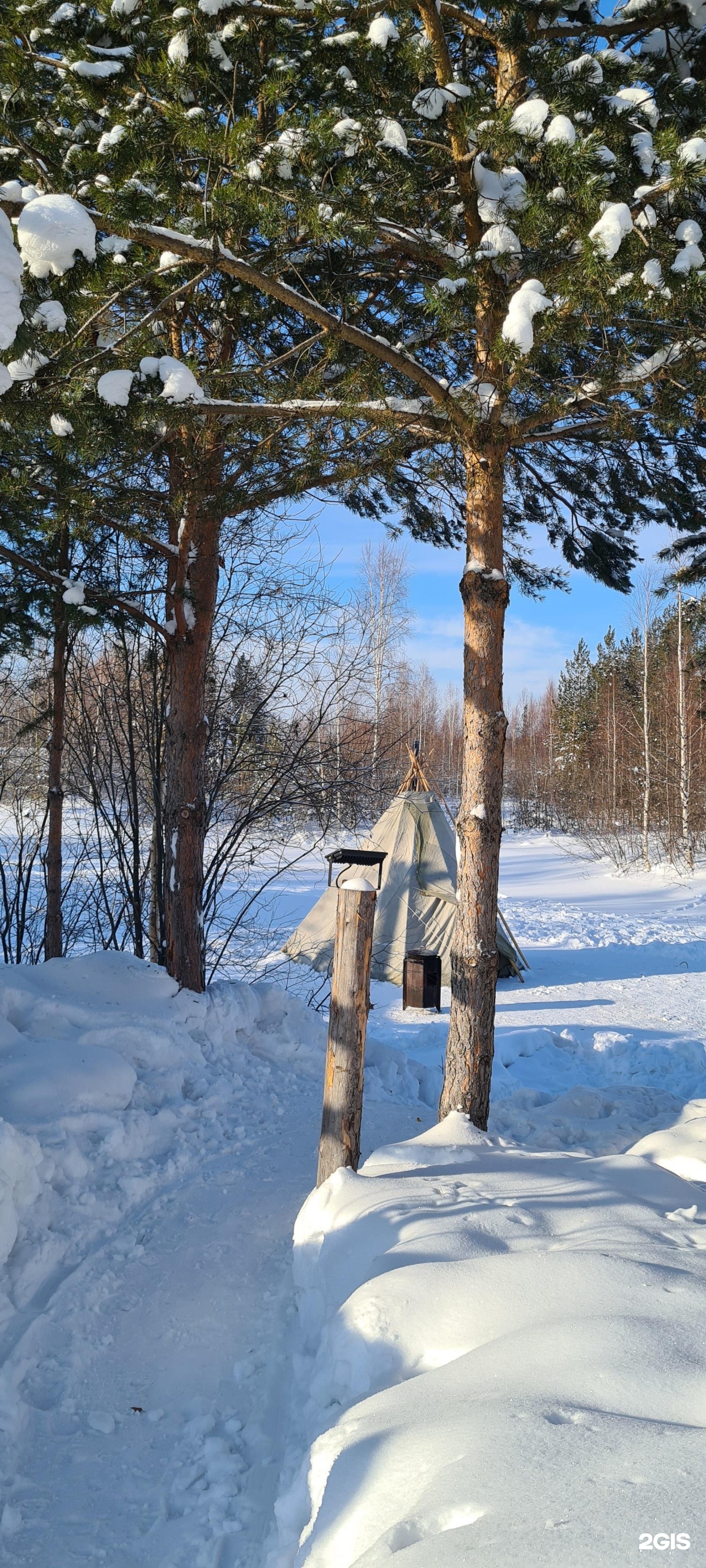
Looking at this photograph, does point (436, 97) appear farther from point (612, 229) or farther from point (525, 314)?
point (612, 229)

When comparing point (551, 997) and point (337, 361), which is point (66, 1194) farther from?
point (551, 997)

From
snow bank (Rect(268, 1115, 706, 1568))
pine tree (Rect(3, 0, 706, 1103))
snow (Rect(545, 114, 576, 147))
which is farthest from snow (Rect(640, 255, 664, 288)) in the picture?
snow bank (Rect(268, 1115, 706, 1568))

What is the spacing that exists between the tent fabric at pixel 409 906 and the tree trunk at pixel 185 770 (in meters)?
3.32

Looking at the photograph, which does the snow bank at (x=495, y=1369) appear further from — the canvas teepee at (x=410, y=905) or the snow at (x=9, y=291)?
the canvas teepee at (x=410, y=905)

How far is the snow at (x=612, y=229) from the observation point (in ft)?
Result: 8.97

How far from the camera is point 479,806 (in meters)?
4.37

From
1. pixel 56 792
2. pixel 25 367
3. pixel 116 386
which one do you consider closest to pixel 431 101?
pixel 116 386

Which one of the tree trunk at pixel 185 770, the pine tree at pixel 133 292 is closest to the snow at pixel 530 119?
the pine tree at pixel 133 292

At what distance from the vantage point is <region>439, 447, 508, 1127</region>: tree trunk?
14.2 feet

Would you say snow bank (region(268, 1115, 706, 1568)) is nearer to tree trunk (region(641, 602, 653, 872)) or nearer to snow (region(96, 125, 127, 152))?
snow (region(96, 125, 127, 152))

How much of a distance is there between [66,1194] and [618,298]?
4231 millimetres

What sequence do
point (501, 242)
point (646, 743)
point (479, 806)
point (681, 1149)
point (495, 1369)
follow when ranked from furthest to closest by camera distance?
point (646, 743)
point (479, 806)
point (681, 1149)
point (501, 242)
point (495, 1369)

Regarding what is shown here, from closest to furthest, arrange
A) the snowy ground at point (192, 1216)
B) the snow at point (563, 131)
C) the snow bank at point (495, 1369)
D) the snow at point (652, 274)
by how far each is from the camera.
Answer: the snow bank at point (495, 1369) < the snowy ground at point (192, 1216) < the snow at point (563, 131) < the snow at point (652, 274)

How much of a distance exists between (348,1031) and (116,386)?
2.79 metres
